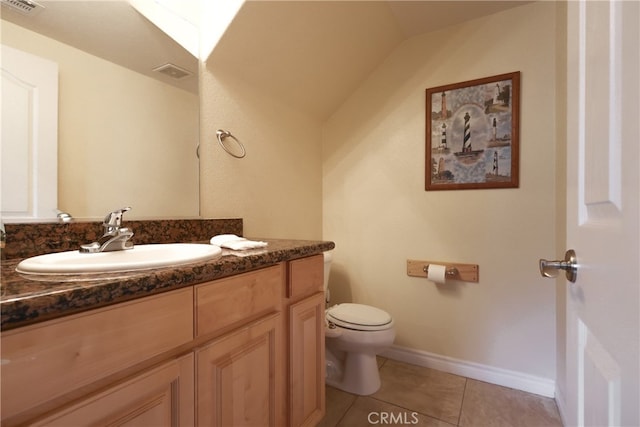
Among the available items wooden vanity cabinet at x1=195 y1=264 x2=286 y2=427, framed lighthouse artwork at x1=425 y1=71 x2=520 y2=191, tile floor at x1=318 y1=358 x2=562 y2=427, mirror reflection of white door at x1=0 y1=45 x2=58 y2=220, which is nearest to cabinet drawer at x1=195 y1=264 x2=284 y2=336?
wooden vanity cabinet at x1=195 y1=264 x2=286 y2=427

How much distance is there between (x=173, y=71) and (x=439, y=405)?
2.18m

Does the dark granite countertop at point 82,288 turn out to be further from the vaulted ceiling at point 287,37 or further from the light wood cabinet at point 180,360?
the vaulted ceiling at point 287,37

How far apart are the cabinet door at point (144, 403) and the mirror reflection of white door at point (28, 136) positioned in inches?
26.5

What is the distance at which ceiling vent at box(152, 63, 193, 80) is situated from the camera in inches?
49.2

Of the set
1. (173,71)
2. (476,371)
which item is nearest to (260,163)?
(173,71)

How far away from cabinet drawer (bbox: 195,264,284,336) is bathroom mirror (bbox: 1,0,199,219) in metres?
0.60

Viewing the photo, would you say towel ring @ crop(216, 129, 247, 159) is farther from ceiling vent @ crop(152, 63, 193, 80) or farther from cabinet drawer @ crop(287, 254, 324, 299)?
cabinet drawer @ crop(287, 254, 324, 299)

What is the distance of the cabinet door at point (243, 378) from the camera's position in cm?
75

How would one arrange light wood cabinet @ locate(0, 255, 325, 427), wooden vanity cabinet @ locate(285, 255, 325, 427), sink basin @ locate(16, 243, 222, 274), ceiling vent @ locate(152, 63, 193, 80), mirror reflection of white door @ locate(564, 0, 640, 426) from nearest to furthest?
1. mirror reflection of white door @ locate(564, 0, 640, 426)
2. light wood cabinet @ locate(0, 255, 325, 427)
3. sink basin @ locate(16, 243, 222, 274)
4. wooden vanity cabinet @ locate(285, 255, 325, 427)
5. ceiling vent @ locate(152, 63, 193, 80)

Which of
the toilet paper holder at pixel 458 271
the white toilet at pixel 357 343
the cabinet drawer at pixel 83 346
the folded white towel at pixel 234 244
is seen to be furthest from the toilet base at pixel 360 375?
the cabinet drawer at pixel 83 346

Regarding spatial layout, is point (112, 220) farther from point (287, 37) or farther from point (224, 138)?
point (287, 37)

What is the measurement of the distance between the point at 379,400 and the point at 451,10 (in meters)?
2.35

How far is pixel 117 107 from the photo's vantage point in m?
1.08

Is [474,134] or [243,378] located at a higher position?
[474,134]
